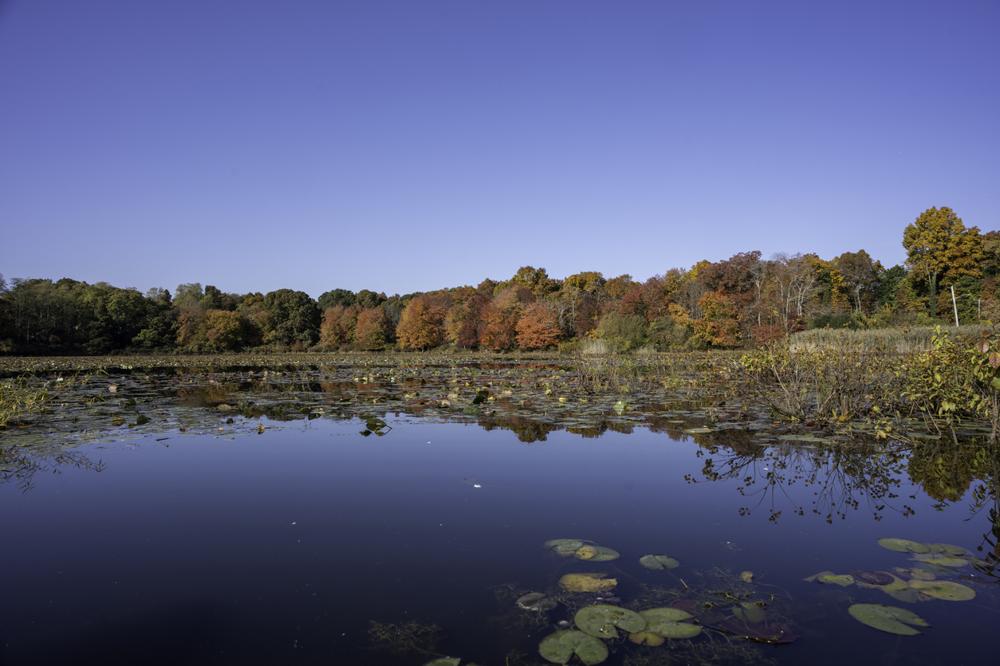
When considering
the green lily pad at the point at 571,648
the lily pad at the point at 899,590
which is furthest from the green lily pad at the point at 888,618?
the green lily pad at the point at 571,648

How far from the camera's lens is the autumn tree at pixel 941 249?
1639 inches

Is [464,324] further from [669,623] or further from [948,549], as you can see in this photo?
[669,623]

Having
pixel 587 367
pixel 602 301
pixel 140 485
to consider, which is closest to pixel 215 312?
pixel 602 301

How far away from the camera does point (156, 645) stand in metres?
3.01

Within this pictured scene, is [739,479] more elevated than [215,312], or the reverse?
[215,312]

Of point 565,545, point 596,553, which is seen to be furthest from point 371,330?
point 596,553

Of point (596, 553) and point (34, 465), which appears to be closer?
point (596, 553)

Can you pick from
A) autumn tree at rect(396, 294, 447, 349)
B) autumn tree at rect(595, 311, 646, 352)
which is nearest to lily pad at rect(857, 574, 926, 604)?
autumn tree at rect(595, 311, 646, 352)

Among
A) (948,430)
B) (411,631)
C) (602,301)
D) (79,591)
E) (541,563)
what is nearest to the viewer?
(411,631)

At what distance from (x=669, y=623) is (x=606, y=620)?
339 millimetres

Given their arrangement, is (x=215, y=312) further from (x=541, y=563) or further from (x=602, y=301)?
(x=541, y=563)

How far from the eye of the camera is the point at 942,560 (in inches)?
157

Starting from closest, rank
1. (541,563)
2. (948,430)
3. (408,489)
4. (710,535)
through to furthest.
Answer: (541,563) → (710,535) → (408,489) → (948,430)

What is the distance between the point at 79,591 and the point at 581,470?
483 centimetres
